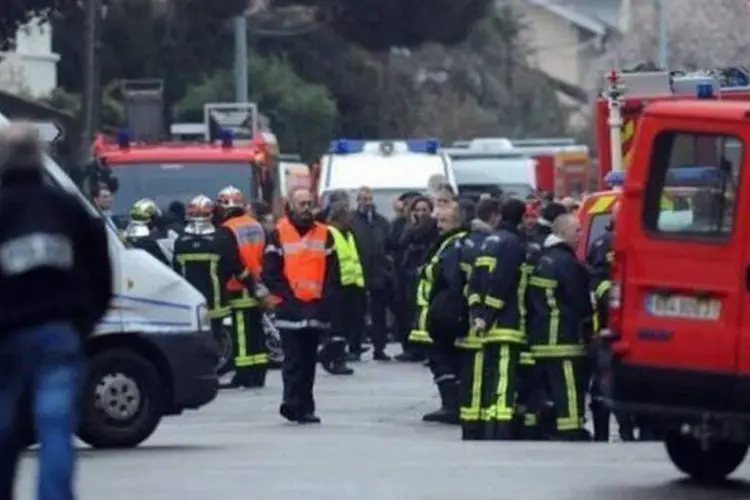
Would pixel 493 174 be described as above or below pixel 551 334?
below

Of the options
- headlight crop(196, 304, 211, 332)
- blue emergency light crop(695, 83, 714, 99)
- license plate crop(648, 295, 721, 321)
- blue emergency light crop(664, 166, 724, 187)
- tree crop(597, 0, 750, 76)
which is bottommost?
headlight crop(196, 304, 211, 332)

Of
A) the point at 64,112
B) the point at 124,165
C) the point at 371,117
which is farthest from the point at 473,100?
the point at 124,165

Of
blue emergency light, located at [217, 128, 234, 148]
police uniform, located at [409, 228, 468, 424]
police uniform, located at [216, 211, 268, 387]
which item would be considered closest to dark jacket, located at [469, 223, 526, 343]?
police uniform, located at [409, 228, 468, 424]

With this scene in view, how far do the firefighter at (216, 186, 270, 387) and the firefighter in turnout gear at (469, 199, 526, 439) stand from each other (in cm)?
566

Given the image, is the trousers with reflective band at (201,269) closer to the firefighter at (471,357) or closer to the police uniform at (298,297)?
the police uniform at (298,297)

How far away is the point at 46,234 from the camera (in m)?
10.5

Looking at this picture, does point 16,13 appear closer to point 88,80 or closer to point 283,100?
point 88,80

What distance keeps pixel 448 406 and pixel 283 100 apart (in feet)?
112

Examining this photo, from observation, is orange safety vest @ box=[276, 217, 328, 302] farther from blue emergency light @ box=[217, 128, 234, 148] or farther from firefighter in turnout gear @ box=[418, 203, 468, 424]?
blue emergency light @ box=[217, 128, 234, 148]

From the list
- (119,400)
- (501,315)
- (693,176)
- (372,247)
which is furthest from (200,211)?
(693,176)

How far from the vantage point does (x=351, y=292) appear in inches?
1072

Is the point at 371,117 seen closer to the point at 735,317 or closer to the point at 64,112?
the point at 64,112

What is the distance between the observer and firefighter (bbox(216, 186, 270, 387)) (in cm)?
2354

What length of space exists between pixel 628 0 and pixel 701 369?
8371 cm
